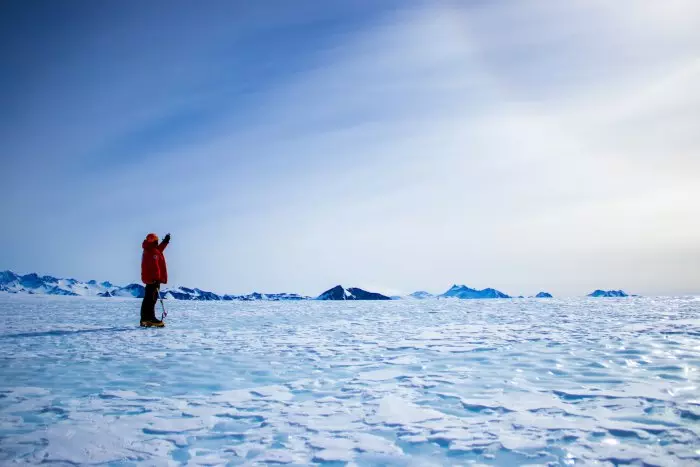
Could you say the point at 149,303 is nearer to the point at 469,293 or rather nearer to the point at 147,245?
the point at 147,245

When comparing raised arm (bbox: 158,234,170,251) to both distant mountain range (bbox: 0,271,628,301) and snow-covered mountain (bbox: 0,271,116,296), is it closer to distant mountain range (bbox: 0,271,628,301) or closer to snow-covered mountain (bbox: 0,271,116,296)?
distant mountain range (bbox: 0,271,628,301)

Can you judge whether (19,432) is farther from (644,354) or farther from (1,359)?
(644,354)

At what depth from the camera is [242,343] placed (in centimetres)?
769

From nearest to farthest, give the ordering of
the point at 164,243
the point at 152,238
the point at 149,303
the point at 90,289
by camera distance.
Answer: the point at 149,303 → the point at 152,238 → the point at 164,243 → the point at 90,289

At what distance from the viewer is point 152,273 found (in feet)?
36.4

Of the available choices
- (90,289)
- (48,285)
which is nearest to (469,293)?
(90,289)

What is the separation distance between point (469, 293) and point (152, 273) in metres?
151

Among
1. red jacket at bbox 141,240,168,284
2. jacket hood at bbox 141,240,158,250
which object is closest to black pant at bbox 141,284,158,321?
red jacket at bbox 141,240,168,284

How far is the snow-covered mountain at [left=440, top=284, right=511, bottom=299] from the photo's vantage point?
5645 inches

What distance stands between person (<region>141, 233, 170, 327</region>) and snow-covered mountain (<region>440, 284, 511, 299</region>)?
141m

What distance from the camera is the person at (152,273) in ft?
35.8

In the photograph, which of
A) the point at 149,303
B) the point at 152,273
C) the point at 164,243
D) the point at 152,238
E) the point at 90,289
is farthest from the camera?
the point at 90,289

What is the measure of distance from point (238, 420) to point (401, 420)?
4.53 feet

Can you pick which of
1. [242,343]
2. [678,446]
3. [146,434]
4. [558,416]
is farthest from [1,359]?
[678,446]
